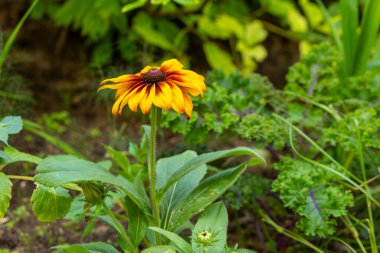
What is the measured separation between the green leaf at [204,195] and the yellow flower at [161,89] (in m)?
0.27

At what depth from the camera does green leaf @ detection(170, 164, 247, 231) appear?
1.56 m

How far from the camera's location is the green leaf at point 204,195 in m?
1.56

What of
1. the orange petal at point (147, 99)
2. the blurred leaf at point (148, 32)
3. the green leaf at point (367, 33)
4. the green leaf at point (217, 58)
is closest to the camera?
the orange petal at point (147, 99)

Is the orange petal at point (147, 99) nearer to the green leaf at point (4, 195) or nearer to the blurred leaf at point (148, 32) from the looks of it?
the green leaf at point (4, 195)

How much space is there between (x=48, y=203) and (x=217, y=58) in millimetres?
1708

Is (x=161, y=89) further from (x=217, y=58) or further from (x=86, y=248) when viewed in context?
(x=217, y=58)

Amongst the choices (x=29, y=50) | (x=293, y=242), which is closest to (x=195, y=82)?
(x=293, y=242)

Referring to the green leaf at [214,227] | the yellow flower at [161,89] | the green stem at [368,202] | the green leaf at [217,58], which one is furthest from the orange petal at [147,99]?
the green leaf at [217,58]

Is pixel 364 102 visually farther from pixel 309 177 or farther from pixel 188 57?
pixel 188 57

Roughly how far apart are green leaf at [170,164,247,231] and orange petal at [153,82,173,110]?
0.34m

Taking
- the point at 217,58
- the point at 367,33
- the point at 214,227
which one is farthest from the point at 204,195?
the point at 217,58

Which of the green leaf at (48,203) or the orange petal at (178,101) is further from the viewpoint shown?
the green leaf at (48,203)

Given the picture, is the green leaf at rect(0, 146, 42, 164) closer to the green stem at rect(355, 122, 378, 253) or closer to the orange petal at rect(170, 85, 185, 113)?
the orange petal at rect(170, 85, 185, 113)

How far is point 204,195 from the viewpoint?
1594 mm
